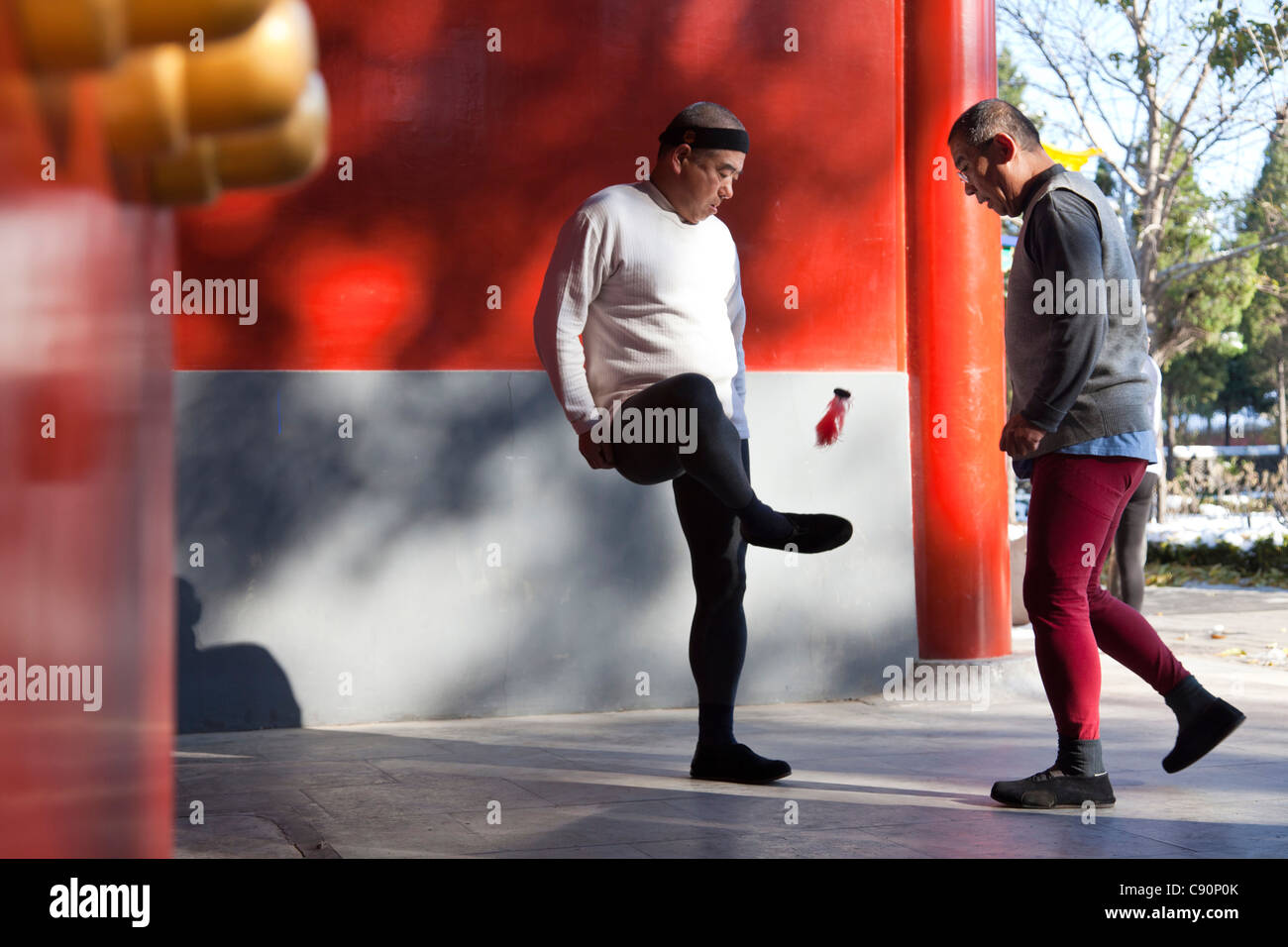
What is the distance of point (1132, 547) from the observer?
7.27m

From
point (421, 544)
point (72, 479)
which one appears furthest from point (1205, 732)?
point (72, 479)

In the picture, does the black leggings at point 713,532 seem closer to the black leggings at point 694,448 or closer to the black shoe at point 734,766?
the black leggings at point 694,448

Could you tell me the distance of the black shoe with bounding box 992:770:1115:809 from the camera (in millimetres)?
4055

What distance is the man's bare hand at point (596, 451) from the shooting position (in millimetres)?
4211

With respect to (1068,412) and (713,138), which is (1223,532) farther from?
(713,138)

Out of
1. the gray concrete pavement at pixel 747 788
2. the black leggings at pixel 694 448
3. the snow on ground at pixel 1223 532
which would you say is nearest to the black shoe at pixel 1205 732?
the gray concrete pavement at pixel 747 788

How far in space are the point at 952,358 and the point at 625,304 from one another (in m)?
2.55

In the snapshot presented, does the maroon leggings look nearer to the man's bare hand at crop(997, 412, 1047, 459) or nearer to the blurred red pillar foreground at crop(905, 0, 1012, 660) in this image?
the man's bare hand at crop(997, 412, 1047, 459)

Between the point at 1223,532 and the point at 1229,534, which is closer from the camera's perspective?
the point at 1229,534

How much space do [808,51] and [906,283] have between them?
113 cm

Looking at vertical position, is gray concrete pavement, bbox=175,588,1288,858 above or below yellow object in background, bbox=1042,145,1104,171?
below

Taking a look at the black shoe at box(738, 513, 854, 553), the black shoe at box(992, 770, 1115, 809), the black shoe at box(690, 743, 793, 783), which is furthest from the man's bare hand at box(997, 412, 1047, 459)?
the black shoe at box(690, 743, 793, 783)

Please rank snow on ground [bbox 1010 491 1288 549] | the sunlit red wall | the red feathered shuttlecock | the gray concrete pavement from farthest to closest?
snow on ground [bbox 1010 491 1288 549]
the sunlit red wall
the red feathered shuttlecock
the gray concrete pavement

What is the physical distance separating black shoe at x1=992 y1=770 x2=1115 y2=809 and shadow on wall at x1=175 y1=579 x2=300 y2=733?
9.39ft
